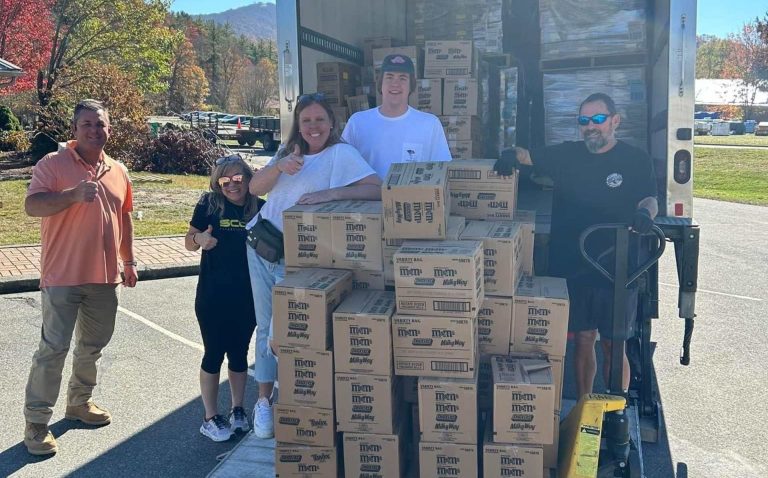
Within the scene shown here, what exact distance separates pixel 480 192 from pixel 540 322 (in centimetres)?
74

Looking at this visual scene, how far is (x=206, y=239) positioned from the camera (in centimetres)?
418

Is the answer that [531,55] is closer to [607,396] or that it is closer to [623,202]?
[623,202]

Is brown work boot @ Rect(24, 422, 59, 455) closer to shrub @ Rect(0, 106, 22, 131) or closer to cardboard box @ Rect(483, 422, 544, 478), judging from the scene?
cardboard box @ Rect(483, 422, 544, 478)

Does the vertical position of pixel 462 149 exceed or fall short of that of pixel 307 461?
it exceeds it

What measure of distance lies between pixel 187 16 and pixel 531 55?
85.5 meters

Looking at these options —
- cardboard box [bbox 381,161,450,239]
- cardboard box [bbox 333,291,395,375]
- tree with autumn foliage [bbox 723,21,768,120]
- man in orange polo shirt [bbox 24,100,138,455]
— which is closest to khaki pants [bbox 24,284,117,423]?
man in orange polo shirt [bbox 24,100,138,455]

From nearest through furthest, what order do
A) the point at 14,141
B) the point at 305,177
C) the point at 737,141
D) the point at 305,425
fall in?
the point at 305,425 < the point at 305,177 < the point at 14,141 < the point at 737,141

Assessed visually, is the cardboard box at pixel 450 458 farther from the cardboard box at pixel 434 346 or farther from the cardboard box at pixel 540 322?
the cardboard box at pixel 540 322

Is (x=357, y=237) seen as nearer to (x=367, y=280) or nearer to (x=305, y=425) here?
(x=367, y=280)

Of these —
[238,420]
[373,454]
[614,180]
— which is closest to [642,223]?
[614,180]

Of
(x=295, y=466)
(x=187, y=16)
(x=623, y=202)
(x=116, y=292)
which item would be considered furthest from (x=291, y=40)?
(x=187, y=16)

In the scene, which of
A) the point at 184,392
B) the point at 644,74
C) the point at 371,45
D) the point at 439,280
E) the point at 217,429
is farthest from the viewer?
the point at 371,45

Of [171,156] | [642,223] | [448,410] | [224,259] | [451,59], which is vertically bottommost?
[448,410]

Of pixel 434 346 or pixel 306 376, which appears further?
pixel 306 376
